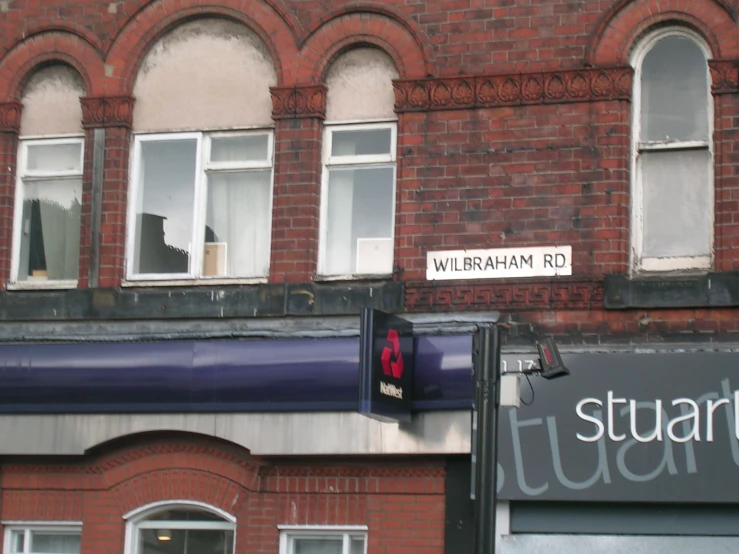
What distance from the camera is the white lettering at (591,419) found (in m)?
12.0

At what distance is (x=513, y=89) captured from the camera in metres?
13.1

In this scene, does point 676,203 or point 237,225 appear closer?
point 676,203

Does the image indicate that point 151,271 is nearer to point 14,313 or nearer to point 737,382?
→ point 14,313

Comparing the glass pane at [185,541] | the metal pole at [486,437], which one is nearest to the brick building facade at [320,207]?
the glass pane at [185,541]

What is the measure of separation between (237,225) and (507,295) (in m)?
2.82

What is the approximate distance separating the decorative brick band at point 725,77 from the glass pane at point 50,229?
6192 millimetres

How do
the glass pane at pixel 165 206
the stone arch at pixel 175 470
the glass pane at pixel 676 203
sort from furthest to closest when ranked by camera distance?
the glass pane at pixel 165 206
the stone arch at pixel 175 470
the glass pane at pixel 676 203

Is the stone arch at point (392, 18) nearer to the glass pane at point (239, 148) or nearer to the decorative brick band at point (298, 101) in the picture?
the decorative brick band at point (298, 101)

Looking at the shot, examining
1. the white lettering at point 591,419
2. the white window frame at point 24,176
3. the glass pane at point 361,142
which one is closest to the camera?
the white lettering at point 591,419

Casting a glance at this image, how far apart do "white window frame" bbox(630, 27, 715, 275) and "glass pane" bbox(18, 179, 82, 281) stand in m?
5.44

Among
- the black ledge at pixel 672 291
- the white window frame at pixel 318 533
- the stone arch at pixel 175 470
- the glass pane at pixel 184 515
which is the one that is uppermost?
the black ledge at pixel 672 291

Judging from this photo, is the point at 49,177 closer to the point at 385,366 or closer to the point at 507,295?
the point at 385,366

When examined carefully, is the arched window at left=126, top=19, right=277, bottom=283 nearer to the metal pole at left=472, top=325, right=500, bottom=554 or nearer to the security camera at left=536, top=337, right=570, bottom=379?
the security camera at left=536, top=337, right=570, bottom=379

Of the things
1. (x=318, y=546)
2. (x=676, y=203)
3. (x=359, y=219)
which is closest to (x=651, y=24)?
(x=676, y=203)
